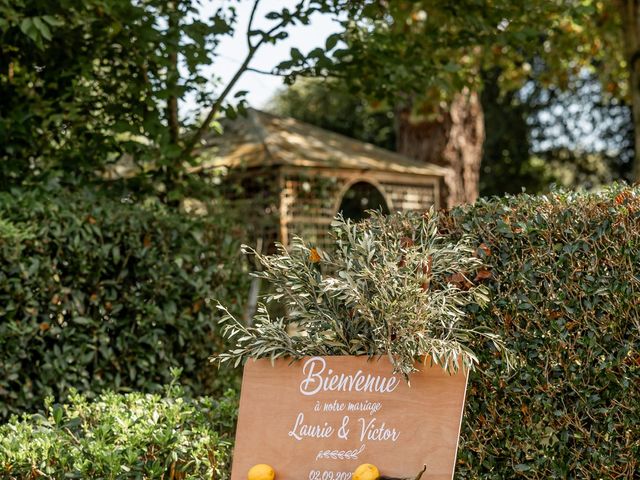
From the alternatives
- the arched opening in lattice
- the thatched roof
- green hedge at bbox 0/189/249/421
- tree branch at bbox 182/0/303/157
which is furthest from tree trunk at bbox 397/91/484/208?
green hedge at bbox 0/189/249/421

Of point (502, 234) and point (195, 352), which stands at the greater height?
point (502, 234)

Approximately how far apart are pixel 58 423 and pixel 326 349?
54.6 inches

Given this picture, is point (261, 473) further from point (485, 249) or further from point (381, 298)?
point (485, 249)

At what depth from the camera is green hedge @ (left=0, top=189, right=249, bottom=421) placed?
4.64 meters

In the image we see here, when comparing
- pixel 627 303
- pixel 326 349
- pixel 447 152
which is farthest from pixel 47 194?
pixel 447 152

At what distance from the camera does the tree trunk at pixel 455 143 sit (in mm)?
12000

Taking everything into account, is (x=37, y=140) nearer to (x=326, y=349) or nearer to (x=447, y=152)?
(x=326, y=349)

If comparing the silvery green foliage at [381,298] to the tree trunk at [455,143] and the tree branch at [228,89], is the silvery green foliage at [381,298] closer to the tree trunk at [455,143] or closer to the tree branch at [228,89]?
the tree branch at [228,89]

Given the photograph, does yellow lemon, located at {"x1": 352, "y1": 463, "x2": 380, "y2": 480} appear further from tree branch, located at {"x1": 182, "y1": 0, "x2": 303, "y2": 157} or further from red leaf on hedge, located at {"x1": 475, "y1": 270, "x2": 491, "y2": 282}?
tree branch, located at {"x1": 182, "y1": 0, "x2": 303, "y2": 157}

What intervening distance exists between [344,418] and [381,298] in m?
0.44

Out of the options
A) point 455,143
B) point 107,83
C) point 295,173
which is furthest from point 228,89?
point 455,143

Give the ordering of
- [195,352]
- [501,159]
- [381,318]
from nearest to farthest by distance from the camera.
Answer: [381,318] < [195,352] < [501,159]

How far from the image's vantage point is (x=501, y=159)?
66.6ft

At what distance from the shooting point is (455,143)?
12.1m
